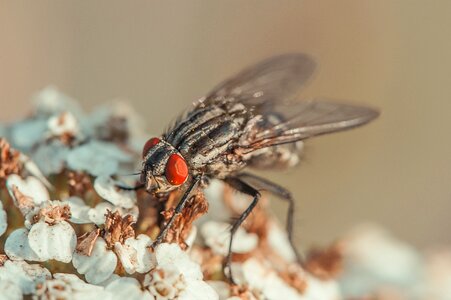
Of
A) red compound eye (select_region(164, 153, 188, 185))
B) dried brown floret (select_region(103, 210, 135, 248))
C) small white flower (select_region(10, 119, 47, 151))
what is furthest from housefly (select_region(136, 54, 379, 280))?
small white flower (select_region(10, 119, 47, 151))

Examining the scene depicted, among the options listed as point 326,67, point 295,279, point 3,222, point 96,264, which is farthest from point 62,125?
point 326,67

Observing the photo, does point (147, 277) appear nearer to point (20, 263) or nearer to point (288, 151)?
point (20, 263)

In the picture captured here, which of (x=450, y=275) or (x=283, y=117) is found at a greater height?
(x=283, y=117)

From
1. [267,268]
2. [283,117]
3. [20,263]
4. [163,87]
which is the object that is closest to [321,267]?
[267,268]

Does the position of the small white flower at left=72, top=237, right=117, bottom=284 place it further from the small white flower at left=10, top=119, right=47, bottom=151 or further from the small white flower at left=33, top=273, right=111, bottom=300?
the small white flower at left=10, top=119, right=47, bottom=151

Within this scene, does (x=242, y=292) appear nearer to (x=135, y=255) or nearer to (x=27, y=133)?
(x=135, y=255)
